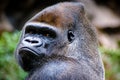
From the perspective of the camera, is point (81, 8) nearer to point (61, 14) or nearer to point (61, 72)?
point (61, 14)

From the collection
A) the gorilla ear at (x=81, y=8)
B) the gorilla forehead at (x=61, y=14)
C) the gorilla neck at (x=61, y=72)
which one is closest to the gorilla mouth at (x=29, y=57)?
→ the gorilla neck at (x=61, y=72)

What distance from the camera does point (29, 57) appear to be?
4.48m

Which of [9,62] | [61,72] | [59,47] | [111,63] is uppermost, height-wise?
[59,47]

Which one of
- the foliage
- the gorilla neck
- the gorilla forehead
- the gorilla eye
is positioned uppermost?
the gorilla forehead

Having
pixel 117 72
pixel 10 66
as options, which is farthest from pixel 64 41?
pixel 117 72

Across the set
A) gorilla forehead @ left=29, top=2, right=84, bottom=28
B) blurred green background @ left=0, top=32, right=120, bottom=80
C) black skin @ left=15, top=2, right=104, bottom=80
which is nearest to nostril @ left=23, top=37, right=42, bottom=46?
black skin @ left=15, top=2, right=104, bottom=80

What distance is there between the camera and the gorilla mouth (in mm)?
4410

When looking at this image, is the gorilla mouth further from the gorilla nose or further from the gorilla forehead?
the gorilla forehead

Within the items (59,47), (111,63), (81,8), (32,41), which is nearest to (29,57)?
(32,41)

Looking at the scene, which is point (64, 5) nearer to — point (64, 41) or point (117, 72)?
point (64, 41)

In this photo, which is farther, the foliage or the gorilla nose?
the foliage

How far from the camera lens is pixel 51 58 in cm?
447

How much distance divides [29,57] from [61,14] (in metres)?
0.55

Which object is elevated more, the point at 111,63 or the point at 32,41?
the point at 32,41
